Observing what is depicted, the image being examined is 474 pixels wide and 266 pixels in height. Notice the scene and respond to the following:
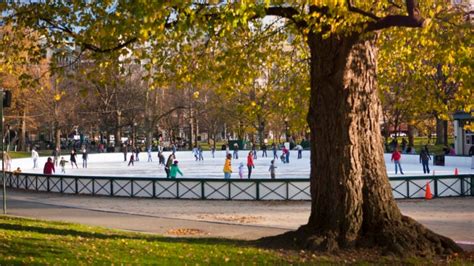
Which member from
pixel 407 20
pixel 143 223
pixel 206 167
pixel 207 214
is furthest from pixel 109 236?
pixel 206 167

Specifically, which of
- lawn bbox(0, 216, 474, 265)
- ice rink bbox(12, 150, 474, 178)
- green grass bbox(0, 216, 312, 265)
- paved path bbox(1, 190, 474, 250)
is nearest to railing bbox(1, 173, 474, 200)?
paved path bbox(1, 190, 474, 250)

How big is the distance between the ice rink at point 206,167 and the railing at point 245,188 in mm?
8208

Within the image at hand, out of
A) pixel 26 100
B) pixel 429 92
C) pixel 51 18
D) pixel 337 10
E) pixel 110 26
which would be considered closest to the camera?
pixel 337 10

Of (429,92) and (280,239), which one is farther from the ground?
(429,92)

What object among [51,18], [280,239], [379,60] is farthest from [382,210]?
[51,18]

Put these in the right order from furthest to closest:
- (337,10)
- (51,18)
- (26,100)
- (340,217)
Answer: (26,100) → (51,18) → (340,217) → (337,10)

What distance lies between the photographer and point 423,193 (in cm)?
2141

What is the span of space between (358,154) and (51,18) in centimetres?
665

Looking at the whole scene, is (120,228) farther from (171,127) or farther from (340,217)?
(171,127)

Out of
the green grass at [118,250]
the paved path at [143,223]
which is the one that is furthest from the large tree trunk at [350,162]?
the paved path at [143,223]

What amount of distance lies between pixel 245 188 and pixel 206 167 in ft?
58.0

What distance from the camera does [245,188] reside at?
21344mm

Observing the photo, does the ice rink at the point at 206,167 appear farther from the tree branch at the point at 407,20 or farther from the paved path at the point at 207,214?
the tree branch at the point at 407,20

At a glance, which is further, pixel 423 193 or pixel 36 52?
pixel 423 193
